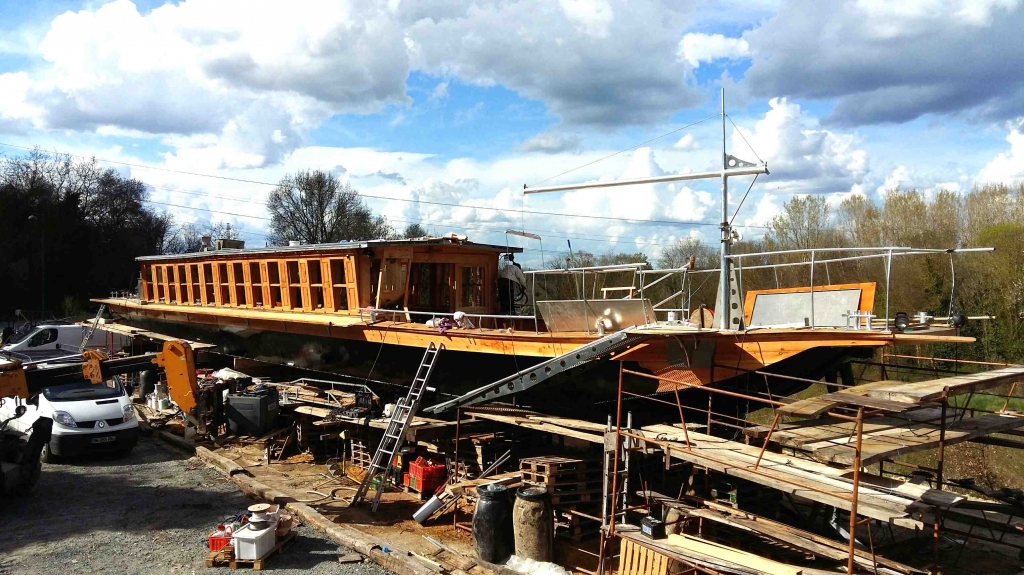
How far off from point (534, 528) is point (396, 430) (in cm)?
348

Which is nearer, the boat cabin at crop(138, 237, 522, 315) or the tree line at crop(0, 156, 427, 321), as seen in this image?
the boat cabin at crop(138, 237, 522, 315)

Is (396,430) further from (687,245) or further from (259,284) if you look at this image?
(687,245)

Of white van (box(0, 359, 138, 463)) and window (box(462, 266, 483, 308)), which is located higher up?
window (box(462, 266, 483, 308))

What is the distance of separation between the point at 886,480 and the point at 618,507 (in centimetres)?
325

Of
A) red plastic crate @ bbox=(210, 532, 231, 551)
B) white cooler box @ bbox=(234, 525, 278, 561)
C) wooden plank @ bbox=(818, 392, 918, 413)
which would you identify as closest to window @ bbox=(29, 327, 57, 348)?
red plastic crate @ bbox=(210, 532, 231, 551)

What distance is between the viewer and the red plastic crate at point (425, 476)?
39.8ft

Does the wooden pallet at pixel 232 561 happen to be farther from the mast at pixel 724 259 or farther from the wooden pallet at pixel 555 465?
the mast at pixel 724 259

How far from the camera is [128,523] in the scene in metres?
10.4

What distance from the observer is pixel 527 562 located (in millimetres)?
9211

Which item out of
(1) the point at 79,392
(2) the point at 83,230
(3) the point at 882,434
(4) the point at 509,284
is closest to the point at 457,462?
(4) the point at 509,284

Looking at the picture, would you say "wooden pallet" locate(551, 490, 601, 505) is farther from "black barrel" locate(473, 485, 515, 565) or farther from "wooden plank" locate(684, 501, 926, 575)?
"wooden plank" locate(684, 501, 926, 575)

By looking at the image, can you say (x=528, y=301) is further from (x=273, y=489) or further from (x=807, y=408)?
(x=807, y=408)

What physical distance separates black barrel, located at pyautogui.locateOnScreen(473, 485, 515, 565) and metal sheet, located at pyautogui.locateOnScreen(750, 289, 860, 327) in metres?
4.56

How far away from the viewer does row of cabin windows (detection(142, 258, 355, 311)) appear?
48.5ft
